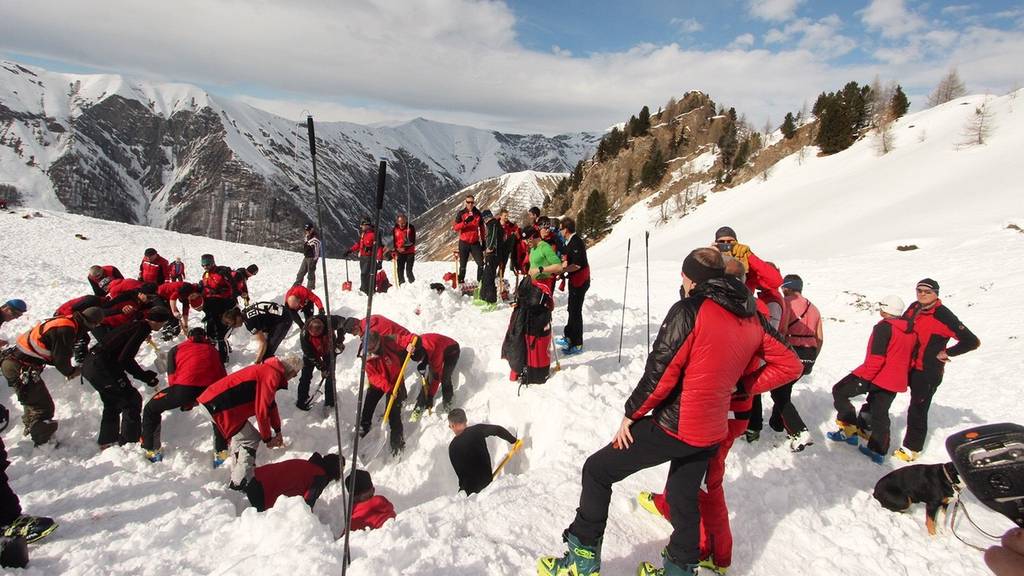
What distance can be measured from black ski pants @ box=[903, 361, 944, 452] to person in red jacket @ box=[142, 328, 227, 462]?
795cm

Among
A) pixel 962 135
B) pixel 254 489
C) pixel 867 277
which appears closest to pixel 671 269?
pixel 867 277

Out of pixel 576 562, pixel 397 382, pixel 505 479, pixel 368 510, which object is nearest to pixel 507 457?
pixel 505 479

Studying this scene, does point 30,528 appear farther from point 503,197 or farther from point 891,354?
point 503,197

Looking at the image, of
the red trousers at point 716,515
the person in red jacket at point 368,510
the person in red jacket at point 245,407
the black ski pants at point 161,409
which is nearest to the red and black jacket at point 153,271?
the black ski pants at point 161,409

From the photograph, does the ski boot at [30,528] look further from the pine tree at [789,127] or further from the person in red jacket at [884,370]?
the pine tree at [789,127]

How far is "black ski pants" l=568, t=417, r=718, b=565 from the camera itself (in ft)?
9.10

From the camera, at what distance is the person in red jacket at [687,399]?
2.60 meters

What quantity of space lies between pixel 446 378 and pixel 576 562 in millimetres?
4009

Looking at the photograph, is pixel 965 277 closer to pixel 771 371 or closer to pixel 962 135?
pixel 771 371

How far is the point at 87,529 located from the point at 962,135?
48242mm

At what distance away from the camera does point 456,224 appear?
966 cm

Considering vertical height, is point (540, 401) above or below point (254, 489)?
above

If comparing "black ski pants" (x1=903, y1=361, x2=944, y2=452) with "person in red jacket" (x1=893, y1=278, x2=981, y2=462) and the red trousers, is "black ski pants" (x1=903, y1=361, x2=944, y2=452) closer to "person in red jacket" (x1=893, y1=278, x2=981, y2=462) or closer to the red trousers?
"person in red jacket" (x1=893, y1=278, x2=981, y2=462)

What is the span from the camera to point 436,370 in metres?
6.54
